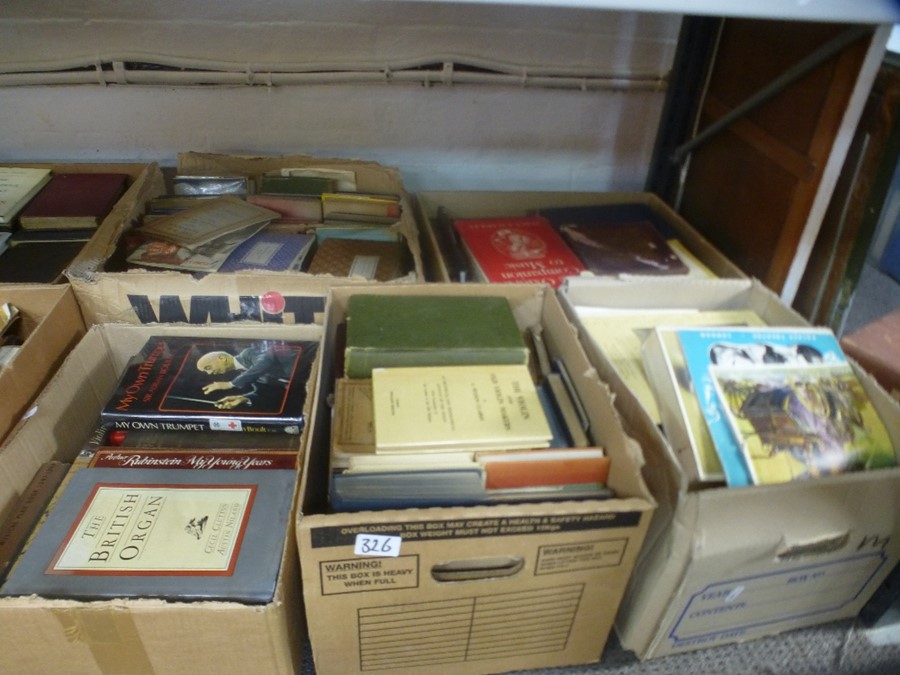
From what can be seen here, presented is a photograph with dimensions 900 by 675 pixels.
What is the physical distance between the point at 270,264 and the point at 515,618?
2.32 feet

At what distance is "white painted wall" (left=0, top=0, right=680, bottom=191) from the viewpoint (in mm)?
1336

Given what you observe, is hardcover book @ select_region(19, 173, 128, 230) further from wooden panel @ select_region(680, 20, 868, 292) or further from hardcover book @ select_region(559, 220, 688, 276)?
wooden panel @ select_region(680, 20, 868, 292)

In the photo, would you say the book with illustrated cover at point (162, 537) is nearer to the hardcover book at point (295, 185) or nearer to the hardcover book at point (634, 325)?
the hardcover book at point (634, 325)

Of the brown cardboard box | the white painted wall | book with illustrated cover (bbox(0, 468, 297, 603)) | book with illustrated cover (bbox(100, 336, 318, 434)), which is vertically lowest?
book with illustrated cover (bbox(0, 468, 297, 603))

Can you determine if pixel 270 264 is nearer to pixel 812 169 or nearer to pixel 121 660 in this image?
pixel 121 660

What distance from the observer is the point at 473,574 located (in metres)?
0.76

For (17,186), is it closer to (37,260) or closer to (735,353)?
(37,260)

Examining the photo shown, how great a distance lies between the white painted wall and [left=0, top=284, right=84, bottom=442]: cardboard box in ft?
1.97

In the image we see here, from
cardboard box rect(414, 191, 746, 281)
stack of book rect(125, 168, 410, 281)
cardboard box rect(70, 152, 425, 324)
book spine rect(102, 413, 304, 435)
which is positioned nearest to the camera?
book spine rect(102, 413, 304, 435)

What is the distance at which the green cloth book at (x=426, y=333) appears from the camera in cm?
88

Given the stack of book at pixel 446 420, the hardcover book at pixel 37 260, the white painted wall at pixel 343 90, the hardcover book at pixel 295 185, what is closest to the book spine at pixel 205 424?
the stack of book at pixel 446 420

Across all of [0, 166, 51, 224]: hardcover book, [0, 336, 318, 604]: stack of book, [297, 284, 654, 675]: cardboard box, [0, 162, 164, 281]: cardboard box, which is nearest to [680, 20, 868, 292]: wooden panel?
[297, 284, 654, 675]: cardboard box

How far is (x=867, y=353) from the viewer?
104 cm

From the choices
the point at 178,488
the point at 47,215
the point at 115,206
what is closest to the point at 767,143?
the point at 178,488
